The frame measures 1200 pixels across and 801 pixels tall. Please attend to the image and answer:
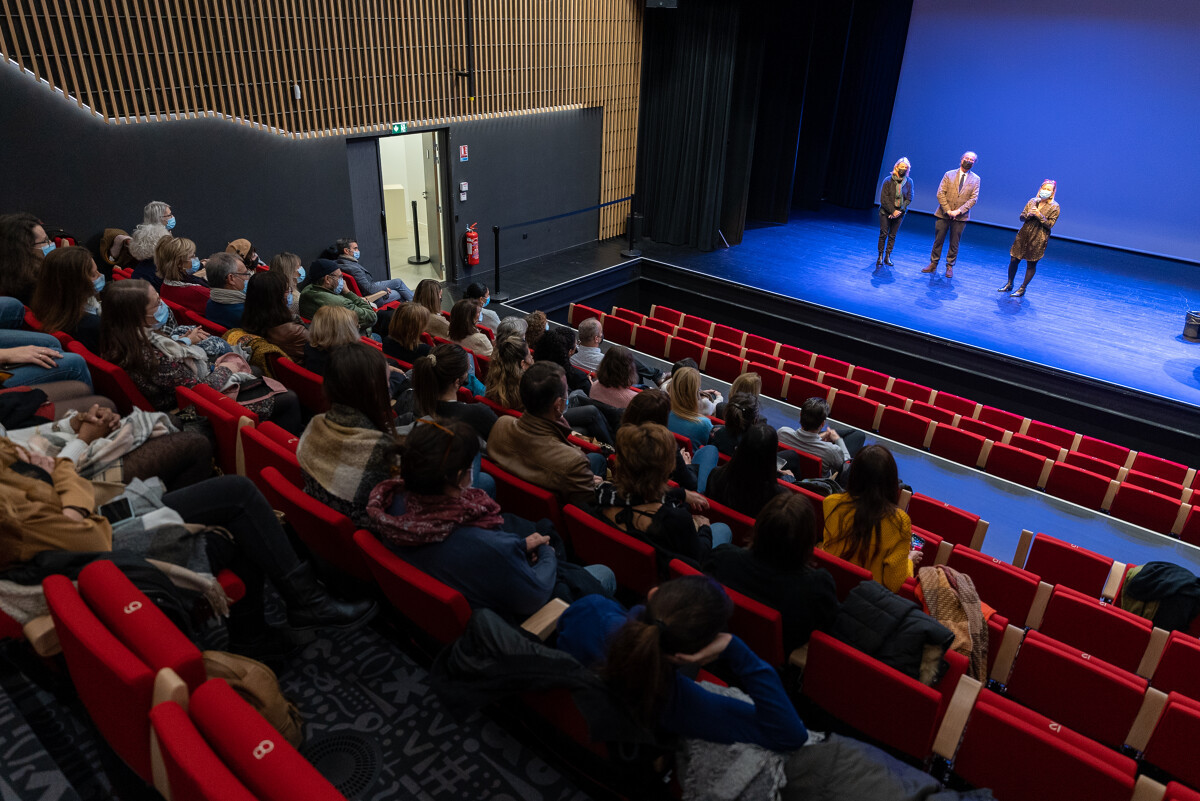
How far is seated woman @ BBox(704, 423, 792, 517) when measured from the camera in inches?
124

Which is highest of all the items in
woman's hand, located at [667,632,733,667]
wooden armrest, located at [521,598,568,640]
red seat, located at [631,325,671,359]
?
woman's hand, located at [667,632,733,667]

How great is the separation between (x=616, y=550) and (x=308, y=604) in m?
1.08

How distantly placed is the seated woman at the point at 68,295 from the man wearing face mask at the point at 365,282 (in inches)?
115

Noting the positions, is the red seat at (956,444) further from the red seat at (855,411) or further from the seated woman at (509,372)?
the seated woman at (509,372)

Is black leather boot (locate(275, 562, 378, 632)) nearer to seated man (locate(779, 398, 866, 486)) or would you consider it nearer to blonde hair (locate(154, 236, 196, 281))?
seated man (locate(779, 398, 866, 486))

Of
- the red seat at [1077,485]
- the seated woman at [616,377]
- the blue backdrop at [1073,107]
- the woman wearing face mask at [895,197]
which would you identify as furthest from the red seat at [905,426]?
the blue backdrop at [1073,107]

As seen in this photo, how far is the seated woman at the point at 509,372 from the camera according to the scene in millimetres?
3957

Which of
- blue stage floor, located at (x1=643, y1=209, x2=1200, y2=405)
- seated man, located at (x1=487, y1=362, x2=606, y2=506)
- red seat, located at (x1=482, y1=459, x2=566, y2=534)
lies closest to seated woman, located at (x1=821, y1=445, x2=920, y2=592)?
seated man, located at (x1=487, y1=362, x2=606, y2=506)

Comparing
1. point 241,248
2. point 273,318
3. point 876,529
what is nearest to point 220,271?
point 273,318

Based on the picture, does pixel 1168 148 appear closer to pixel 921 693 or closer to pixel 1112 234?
pixel 1112 234

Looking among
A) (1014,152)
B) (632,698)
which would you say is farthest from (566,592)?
(1014,152)

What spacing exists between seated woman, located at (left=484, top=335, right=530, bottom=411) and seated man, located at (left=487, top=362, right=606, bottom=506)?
0.86m

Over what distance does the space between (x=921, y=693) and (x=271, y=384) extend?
118 inches

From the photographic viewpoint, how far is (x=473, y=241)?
9.12m
